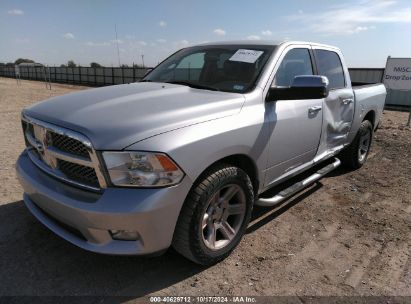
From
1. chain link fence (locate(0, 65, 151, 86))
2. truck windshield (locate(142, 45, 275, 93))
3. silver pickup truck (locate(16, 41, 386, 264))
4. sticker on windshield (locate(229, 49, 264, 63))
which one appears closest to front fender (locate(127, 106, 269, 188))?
silver pickup truck (locate(16, 41, 386, 264))

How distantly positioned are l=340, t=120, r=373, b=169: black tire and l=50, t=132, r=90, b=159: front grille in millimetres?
4339

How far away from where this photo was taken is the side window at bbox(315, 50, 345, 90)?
454cm

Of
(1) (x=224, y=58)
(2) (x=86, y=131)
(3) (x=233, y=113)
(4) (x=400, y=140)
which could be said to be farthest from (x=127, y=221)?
(4) (x=400, y=140)

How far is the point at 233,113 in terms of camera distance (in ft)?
10.0

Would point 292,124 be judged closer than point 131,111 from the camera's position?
No

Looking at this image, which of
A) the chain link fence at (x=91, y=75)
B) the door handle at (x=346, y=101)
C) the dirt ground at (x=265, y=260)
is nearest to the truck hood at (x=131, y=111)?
the dirt ground at (x=265, y=260)

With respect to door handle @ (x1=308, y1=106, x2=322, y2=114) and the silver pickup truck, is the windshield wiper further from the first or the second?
door handle @ (x1=308, y1=106, x2=322, y2=114)

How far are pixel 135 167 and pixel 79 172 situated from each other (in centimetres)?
48

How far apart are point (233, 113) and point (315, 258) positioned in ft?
4.98

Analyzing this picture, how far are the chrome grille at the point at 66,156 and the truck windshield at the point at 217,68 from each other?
4.73ft

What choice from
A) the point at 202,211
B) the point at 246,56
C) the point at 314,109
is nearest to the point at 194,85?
the point at 246,56

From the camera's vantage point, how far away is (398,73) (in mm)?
11125

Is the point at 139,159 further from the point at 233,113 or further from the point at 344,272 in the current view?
the point at 344,272

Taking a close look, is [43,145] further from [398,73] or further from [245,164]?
[398,73]
